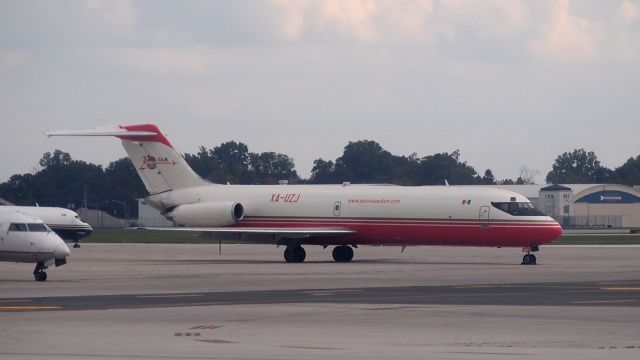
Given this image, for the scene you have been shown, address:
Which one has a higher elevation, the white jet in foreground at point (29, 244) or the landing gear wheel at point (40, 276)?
the white jet in foreground at point (29, 244)

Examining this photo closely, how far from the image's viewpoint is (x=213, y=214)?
2211 inches

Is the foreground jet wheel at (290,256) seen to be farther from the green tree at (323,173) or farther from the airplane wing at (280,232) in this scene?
the green tree at (323,173)

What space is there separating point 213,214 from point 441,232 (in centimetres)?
1012

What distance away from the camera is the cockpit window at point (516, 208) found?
51.4 metres

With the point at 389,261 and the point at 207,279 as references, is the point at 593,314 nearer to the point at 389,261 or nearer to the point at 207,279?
the point at 207,279

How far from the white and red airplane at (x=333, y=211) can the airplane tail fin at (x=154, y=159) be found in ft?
0.14

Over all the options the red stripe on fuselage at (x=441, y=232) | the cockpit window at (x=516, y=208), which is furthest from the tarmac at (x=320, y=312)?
the cockpit window at (x=516, y=208)

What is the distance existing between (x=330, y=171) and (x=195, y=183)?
282 ft

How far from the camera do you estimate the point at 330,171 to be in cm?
14450

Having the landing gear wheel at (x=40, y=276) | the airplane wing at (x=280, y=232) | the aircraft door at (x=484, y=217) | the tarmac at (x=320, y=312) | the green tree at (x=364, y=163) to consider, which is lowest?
the tarmac at (x=320, y=312)

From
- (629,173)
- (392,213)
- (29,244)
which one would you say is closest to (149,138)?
(392,213)

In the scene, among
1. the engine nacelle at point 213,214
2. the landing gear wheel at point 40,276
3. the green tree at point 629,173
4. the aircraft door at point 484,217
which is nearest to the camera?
the landing gear wheel at point 40,276

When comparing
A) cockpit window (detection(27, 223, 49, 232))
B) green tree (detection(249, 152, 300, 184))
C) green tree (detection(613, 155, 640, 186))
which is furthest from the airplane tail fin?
green tree (detection(613, 155, 640, 186))

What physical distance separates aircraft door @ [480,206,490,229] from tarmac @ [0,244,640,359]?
4.30 metres
